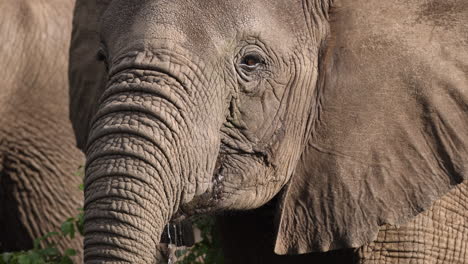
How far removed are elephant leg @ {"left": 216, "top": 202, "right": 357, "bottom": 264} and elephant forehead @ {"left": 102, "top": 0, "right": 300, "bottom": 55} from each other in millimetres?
733

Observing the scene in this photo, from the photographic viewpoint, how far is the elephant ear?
14.1 ft

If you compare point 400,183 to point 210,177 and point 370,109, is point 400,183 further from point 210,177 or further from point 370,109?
point 210,177

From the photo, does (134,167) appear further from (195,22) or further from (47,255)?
(47,255)

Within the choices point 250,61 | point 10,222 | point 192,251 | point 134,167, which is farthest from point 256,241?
point 10,222

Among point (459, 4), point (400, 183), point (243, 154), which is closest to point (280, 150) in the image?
point (243, 154)

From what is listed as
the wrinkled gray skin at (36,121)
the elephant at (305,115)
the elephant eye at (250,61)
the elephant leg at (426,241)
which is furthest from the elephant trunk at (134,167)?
the wrinkled gray skin at (36,121)

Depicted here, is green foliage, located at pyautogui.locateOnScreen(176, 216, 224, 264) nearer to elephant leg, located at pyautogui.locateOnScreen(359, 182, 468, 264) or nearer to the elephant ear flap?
the elephant ear flap

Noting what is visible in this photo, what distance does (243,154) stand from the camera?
4.17 m

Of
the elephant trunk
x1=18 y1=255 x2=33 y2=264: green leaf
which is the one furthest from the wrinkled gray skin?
the elephant trunk

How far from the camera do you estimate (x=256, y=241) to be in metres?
4.69

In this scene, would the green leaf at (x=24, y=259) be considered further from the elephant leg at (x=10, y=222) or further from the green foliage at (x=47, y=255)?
the elephant leg at (x=10, y=222)

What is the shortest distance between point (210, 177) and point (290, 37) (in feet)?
1.78

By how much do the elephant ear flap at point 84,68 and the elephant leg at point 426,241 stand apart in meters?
1.25

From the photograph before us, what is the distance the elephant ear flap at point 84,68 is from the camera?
502 cm
